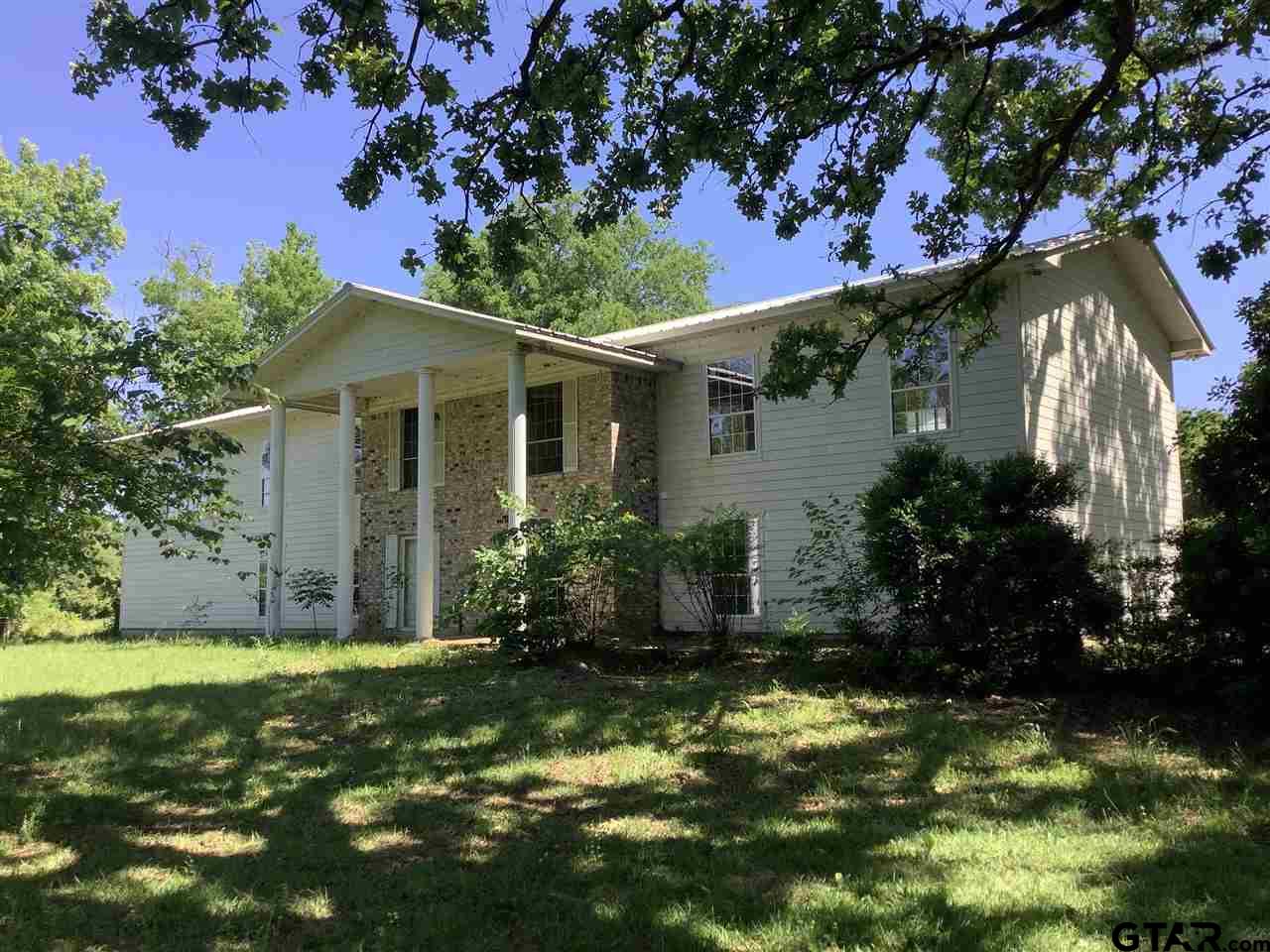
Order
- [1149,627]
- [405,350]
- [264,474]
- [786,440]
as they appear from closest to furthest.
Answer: [1149,627], [786,440], [405,350], [264,474]

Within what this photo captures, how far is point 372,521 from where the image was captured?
19922 millimetres

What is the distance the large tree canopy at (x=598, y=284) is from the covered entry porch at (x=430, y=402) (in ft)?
46.6

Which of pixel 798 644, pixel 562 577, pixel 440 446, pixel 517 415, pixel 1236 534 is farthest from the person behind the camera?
pixel 440 446

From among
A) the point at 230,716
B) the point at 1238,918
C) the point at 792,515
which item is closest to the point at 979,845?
the point at 1238,918

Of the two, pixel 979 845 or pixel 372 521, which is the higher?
pixel 372 521

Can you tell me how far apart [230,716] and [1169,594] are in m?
9.15

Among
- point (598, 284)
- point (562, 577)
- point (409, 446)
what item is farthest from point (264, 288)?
point (562, 577)

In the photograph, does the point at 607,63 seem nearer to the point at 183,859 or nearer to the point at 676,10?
the point at 676,10

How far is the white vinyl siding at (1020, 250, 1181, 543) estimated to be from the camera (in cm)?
1343

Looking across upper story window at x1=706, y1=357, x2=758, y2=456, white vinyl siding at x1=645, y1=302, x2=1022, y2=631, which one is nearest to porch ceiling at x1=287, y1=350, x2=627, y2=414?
white vinyl siding at x1=645, y1=302, x2=1022, y2=631

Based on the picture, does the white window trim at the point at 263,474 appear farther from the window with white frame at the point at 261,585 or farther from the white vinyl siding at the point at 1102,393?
the white vinyl siding at the point at 1102,393

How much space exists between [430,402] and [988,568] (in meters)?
9.95

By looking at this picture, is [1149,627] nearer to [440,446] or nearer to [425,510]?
[425,510]

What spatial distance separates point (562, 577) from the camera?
12062 mm
